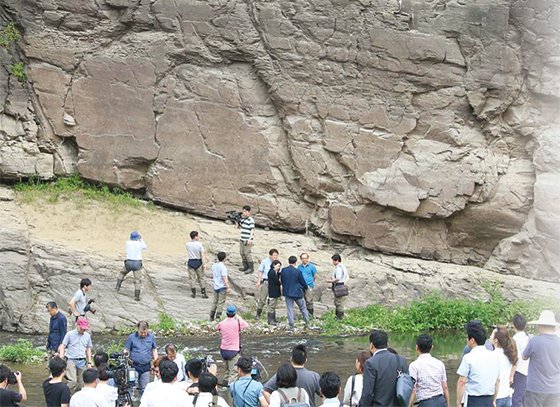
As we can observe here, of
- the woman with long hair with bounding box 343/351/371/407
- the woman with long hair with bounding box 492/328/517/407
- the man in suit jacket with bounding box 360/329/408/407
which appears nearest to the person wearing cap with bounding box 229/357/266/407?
the woman with long hair with bounding box 343/351/371/407

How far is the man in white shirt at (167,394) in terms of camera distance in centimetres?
954

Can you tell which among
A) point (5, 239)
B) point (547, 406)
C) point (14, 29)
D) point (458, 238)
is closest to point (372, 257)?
point (458, 238)

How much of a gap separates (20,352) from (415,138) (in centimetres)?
1091

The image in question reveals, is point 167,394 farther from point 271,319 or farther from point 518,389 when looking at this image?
point 271,319

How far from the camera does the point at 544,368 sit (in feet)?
35.4

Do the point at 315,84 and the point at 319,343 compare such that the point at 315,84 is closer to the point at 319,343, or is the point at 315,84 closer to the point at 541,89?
the point at 541,89

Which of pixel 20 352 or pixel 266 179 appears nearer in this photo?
pixel 20 352

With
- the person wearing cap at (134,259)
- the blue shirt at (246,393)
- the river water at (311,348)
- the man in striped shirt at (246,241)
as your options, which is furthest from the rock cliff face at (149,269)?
the blue shirt at (246,393)

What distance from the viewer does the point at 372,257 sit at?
24.5 metres

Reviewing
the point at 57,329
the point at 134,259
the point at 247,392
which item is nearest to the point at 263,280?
the point at 134,259

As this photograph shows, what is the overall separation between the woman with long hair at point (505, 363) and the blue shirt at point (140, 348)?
5138 millimetres

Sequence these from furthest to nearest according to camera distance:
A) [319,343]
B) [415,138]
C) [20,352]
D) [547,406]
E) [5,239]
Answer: [415,138] < [5,239] < [319,343] < [20,352] < [547,406]

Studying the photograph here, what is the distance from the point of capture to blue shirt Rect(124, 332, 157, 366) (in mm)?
13992

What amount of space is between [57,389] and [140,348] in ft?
10.0
